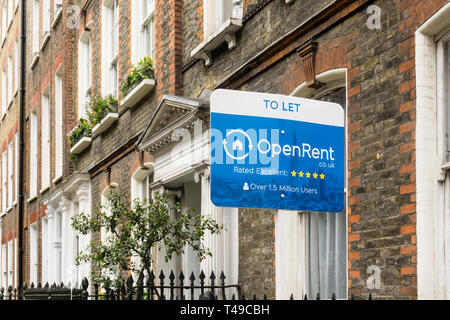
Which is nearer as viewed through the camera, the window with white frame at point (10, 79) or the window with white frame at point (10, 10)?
the window with white frame at point (10, 79)

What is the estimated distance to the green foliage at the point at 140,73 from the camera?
44.0ft

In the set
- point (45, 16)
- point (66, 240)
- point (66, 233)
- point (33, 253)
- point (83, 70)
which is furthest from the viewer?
point (33, 253)

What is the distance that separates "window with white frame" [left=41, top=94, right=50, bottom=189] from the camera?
22.9 meters

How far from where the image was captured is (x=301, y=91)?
8516 mm

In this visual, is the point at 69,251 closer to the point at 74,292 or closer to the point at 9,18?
the point at 74,292

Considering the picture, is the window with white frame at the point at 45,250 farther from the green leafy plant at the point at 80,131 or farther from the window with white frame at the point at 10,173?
the window with white frame at the point at 10,173

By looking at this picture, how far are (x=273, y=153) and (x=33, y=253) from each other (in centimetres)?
Answer: 2018

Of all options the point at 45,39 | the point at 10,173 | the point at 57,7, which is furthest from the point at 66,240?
the point at 10,173

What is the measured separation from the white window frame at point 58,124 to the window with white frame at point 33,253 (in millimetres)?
3997

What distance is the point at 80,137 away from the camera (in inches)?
719

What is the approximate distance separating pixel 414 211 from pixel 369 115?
114cm

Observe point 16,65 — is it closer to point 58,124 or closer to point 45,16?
point 45,16

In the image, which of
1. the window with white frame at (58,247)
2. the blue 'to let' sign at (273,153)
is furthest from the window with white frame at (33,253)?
the blue 'to let' sign at (273,153)
